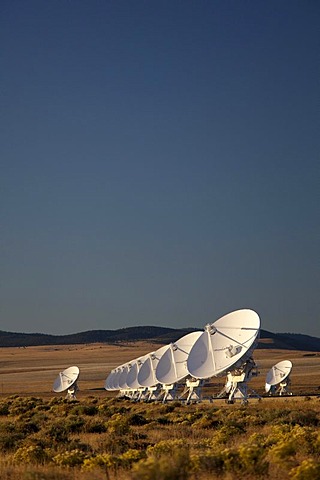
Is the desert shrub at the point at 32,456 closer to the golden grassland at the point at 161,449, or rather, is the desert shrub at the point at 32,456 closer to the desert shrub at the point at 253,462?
the golden grassland at the point at 161,449

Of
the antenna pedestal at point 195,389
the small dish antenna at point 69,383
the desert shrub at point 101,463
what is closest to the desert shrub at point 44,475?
the desert shrub at point 101,463

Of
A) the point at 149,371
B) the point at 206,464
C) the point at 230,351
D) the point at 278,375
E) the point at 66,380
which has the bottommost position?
the point at 206,464

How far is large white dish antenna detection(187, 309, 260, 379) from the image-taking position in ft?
164

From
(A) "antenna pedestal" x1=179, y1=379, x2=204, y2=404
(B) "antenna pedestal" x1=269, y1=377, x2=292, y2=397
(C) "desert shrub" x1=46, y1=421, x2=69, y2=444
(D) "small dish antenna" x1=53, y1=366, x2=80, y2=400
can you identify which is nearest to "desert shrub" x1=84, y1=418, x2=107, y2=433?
(C) "desert shrub" x1=46, y1=421, x2=69, y2=444

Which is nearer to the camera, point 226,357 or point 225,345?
point 226,357

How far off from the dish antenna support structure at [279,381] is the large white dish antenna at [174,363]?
1001 centimetres

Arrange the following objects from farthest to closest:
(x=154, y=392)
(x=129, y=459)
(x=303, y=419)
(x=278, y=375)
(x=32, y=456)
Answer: (x=154, y=392) < (x=278, y=375) < (x=303, y=419) < (x=32, y=456) < (x=129, y=459)

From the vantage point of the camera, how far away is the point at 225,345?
51.2 metres

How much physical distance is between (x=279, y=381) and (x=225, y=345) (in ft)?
61.6

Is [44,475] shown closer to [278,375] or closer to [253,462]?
[253,462]

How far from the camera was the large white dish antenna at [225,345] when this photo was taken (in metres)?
50.0

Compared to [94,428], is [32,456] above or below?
above

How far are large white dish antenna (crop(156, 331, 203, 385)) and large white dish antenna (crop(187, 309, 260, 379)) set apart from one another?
9.41m

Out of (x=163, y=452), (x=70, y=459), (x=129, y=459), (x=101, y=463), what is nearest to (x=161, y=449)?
(x=163, y=452)
